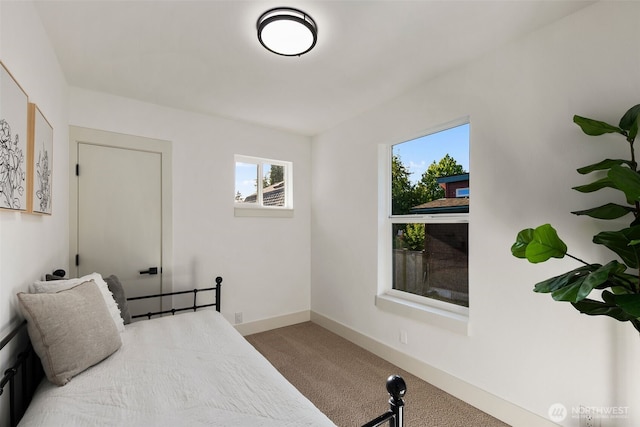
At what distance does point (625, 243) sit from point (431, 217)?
1.35m

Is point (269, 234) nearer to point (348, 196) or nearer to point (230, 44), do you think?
point (348, 196)

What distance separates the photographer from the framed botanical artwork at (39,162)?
4.91 feet

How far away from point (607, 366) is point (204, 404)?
201cm

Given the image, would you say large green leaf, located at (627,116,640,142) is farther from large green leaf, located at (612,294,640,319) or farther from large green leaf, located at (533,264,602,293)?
large green leaf, located at (612,294,640,319)

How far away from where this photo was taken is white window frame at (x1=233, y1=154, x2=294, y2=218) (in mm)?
3463

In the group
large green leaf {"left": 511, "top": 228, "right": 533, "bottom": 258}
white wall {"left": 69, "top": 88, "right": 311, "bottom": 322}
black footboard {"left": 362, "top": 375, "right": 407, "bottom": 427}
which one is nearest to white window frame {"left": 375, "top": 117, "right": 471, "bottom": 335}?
large green leaf {"left": 511, "top": 228, "right": 533, "bottom": 258}

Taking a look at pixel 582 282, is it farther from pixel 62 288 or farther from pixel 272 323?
pixel 272 323

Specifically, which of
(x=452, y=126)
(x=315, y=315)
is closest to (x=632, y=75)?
(x=452, y=126)

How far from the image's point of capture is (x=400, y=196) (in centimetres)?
292

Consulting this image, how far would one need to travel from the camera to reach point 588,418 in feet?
5.31

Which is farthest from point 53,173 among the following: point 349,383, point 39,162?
point 349,383

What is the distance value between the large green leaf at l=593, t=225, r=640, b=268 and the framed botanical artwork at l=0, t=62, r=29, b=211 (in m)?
2.51

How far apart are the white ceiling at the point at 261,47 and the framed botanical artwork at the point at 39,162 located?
2.04 feet

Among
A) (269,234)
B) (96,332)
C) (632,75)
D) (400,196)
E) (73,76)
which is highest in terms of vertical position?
(73,76)
